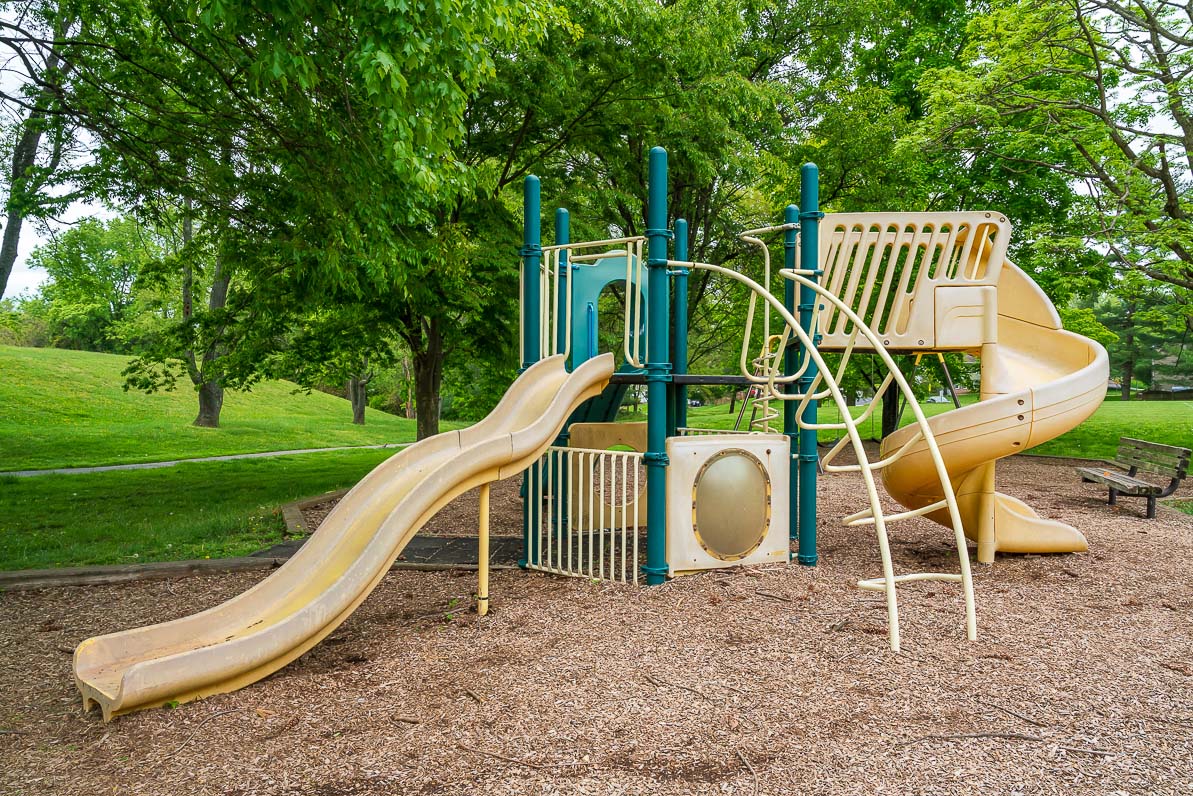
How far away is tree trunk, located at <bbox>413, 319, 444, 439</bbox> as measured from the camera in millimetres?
12633

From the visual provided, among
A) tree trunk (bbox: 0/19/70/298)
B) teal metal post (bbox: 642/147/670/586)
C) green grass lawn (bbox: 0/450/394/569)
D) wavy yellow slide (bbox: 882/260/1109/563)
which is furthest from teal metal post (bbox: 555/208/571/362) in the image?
tree trunk (bbox: 0/19/70/298)

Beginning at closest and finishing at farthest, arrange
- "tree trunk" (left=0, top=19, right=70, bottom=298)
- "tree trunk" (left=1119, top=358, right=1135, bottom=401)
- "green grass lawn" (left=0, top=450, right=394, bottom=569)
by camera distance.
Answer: "green grass lawn" (left=0, top=450, right=394, bottom=569) < "tree trunk" (left=0, top=19, right=70, bottom=298) < "tree trunk" (left=1119, top=358, right=1135, bottom=401)

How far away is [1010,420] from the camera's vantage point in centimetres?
588

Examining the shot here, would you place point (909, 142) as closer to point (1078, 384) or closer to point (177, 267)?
point (1078, 384)

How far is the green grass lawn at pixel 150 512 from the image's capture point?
6.98m

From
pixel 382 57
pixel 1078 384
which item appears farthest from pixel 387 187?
pixel 1078 384

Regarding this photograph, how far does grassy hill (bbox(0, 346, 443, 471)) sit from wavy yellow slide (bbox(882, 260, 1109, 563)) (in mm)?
15311

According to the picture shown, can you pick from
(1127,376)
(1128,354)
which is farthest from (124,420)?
(1127,376)

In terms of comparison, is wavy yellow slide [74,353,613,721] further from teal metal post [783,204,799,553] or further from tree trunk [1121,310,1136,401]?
tree trunk [1121,310,1136,401]

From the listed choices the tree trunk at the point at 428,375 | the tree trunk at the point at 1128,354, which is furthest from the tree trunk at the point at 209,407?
the tree trunk at the point at 1128,354

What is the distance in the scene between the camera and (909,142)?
12.8 meters

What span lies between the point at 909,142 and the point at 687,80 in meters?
3.95

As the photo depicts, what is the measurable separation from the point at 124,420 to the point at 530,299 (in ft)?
75.5

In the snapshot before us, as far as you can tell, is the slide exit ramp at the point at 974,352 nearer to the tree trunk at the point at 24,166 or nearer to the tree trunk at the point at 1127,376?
the tree trunk at the point at 24,166
